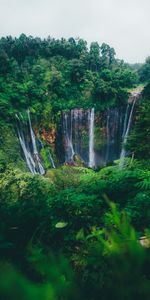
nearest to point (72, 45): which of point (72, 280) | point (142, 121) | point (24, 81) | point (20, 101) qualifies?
point (24, 81)

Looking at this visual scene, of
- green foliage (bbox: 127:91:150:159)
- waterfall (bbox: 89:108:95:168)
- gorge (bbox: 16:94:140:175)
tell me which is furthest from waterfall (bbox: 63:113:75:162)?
green foliage (bbox: 127:91:150:159)

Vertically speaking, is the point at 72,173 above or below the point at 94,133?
above

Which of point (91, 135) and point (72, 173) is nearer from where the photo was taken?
point (72, 173)

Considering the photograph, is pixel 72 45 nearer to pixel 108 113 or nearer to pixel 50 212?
pixel 108 113

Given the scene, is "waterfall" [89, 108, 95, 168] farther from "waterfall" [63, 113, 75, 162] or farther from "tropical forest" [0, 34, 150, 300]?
"waterfall" [63, 113, 75, 162]

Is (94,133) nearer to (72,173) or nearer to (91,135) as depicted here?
(91,135)

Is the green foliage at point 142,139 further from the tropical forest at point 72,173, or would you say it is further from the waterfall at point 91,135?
the waterfall at point 91,135

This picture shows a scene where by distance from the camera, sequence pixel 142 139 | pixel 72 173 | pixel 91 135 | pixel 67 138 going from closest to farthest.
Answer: pixel 142 139 → pixel 72 173 → pixel 67 138 → pixel 91 135

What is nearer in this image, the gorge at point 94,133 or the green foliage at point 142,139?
the green foliage at point 142,139

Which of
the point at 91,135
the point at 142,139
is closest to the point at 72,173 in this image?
the point at 142,139

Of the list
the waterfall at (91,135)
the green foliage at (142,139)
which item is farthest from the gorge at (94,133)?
the green foliage at (142,139)

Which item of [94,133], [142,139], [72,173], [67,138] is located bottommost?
[67,138]
